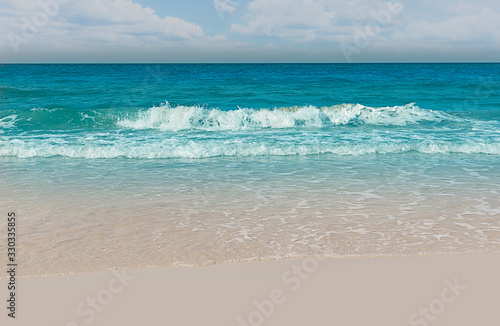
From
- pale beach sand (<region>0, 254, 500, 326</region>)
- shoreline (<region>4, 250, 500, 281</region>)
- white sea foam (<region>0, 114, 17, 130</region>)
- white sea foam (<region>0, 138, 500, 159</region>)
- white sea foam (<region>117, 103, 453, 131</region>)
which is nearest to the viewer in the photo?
pale beach sand (<region>0, 254, 500, 326</region>)

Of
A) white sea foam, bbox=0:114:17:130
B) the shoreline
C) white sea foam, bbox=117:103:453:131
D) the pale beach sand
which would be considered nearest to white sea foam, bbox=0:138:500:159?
white sea foam, bbox=117:103:453:131

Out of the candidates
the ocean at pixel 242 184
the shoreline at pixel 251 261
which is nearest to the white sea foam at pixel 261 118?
the ocean at pixel 242 184

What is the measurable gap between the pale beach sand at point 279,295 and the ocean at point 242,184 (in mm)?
306

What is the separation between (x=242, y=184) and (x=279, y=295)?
4.34 m

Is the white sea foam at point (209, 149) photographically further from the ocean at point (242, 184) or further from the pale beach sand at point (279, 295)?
the pale beach sand at point (279, 295)

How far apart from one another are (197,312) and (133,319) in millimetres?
556

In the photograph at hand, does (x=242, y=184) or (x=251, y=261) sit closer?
(x=251, y=261)

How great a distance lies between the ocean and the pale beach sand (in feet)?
1.00

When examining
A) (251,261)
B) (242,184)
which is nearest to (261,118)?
(242,184)

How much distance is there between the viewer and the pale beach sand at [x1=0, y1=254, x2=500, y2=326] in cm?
384

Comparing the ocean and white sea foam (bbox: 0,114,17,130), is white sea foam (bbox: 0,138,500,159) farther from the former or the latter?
white sea foam (bbox: 0,114,17,130)

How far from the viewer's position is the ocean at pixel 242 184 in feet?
17.8

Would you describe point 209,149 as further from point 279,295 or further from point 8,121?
point 8,121

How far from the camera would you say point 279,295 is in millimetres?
4227
